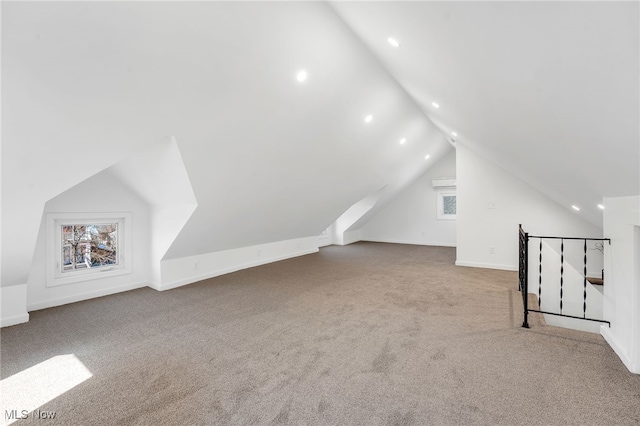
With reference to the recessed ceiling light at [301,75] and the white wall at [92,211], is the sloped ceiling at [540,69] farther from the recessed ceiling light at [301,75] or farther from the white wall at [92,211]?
the white wall at [92,211]

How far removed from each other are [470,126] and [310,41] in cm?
228

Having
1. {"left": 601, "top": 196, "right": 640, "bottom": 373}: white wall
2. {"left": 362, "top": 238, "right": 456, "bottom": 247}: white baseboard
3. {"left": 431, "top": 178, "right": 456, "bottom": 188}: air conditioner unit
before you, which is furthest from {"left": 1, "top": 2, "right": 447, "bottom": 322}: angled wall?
{"left": 362, "top": 238, "right": 456, "bottom": 247}: white baseboard

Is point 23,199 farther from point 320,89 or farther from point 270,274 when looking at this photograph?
point 270,274

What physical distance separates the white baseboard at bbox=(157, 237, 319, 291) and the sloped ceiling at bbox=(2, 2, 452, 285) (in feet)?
0.79

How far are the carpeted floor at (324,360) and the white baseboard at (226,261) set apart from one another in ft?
1.54

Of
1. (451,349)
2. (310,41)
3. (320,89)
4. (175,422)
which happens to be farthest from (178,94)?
(451,349)

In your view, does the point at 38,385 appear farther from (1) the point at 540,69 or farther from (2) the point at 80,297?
(1) the point at 540,69

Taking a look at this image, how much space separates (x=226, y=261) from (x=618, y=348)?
5.37 m

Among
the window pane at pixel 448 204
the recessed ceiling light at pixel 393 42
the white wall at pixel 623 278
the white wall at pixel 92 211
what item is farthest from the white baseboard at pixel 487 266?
the white wall at pixel 92 211

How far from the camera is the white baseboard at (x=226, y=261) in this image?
4.98m

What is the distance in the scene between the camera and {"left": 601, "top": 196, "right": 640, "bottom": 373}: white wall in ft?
7.84

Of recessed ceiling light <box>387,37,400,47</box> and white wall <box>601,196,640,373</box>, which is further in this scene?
recessed ceiling light <box>387,37,400,47</box>

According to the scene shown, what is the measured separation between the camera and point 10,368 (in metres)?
2.54

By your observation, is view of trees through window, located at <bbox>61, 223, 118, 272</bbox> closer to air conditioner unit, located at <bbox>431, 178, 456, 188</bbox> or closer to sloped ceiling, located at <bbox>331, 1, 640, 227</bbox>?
sloped ceiling, located at <bbox>331, 1, 640, 227</bbox>
